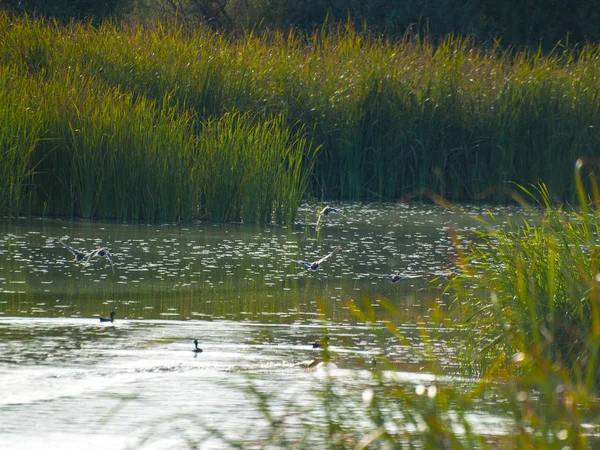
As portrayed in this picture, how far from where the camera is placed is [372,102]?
13781 millimetres

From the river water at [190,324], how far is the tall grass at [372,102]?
8.51ft

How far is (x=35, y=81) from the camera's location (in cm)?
1181

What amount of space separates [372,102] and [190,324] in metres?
8.21

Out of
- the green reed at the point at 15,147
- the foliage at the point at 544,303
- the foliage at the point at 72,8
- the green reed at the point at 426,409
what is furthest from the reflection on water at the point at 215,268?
the foliage at the point at 72,8

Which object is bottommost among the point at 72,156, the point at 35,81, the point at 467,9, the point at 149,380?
the point at 149,380

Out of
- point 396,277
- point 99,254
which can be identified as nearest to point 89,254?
point 99,254

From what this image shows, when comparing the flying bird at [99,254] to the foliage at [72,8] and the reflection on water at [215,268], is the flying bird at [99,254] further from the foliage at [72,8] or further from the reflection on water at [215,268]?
the foliage at [72,8]

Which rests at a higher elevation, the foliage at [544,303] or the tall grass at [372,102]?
the tall grass at [372,102]

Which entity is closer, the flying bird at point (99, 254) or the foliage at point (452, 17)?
the flying bird at point (99, 254)

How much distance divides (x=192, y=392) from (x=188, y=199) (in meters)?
6.89

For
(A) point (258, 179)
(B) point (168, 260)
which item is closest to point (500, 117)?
(A) point (258, 179)

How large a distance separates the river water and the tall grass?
102 inches

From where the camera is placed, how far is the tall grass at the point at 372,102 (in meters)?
13.3

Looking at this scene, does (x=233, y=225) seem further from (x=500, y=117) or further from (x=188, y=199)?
(x=500, y=117)
